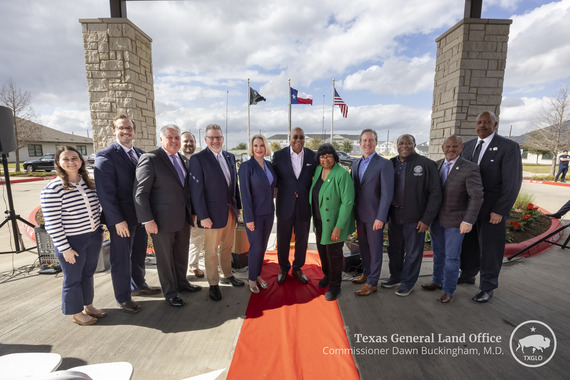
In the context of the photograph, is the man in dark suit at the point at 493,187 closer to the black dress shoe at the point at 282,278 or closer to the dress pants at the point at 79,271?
the black dress shoe at the point at 282,278

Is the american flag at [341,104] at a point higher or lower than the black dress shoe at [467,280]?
higher

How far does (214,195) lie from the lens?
10.5 feet

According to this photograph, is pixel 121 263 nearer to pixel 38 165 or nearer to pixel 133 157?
pixel 133 157

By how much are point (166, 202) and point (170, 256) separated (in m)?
0.68

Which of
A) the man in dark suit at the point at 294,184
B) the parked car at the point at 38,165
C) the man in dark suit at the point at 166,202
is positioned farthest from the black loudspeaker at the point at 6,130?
the parked car at the point at 38,165

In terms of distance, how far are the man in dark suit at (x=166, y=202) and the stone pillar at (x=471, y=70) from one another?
18.1ft

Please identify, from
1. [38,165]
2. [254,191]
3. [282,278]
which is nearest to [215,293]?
[282,278]

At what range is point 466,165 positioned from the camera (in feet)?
9.87

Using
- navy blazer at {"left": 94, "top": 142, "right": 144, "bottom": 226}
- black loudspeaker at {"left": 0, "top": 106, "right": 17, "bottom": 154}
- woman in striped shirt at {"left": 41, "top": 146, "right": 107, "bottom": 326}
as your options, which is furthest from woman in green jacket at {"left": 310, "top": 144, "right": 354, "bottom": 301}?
black loudspeaker at {"left": 0, "top": 106, "right": 17, "bottom": 154}

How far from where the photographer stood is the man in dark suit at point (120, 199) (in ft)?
9.21

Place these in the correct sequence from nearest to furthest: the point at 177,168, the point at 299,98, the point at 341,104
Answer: the point at 177,168 < the point at 299,98 < the point at 341,104

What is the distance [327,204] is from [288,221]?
2.19ft

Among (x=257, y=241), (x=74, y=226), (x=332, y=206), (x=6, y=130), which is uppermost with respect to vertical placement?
(x=6, y=130)

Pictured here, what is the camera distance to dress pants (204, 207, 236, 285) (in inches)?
132
